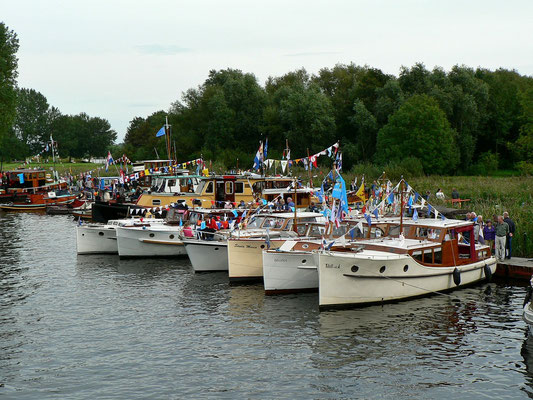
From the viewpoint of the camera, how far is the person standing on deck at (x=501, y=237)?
28.3 metres

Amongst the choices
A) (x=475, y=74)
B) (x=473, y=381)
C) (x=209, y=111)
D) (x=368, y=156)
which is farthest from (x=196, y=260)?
(x=475, y=74)

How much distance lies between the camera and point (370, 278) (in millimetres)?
23781

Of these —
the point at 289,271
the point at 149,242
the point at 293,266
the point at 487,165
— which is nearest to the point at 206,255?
the point at 149,242

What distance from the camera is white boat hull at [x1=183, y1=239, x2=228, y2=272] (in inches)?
1227

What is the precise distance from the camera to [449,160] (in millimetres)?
76688

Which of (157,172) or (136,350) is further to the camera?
(157,172)

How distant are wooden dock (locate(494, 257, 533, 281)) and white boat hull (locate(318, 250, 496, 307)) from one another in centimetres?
458

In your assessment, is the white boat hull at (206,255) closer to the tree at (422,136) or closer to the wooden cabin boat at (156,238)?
the wooden cabin boat at (156,238)

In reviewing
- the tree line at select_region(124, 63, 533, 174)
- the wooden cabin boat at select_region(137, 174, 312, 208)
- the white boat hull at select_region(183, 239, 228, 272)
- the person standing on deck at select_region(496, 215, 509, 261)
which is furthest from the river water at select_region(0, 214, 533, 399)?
the tree line at select_region(124, 63, 533, 174)

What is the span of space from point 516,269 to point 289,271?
9.98 m

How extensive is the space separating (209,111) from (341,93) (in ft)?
64.6

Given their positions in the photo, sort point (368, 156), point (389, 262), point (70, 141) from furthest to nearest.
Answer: point (70, 141) < point (368, 156) < point (389, 262)

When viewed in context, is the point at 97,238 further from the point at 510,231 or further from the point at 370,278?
the point at 510,231

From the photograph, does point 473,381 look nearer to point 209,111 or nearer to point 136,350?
point 136,350
